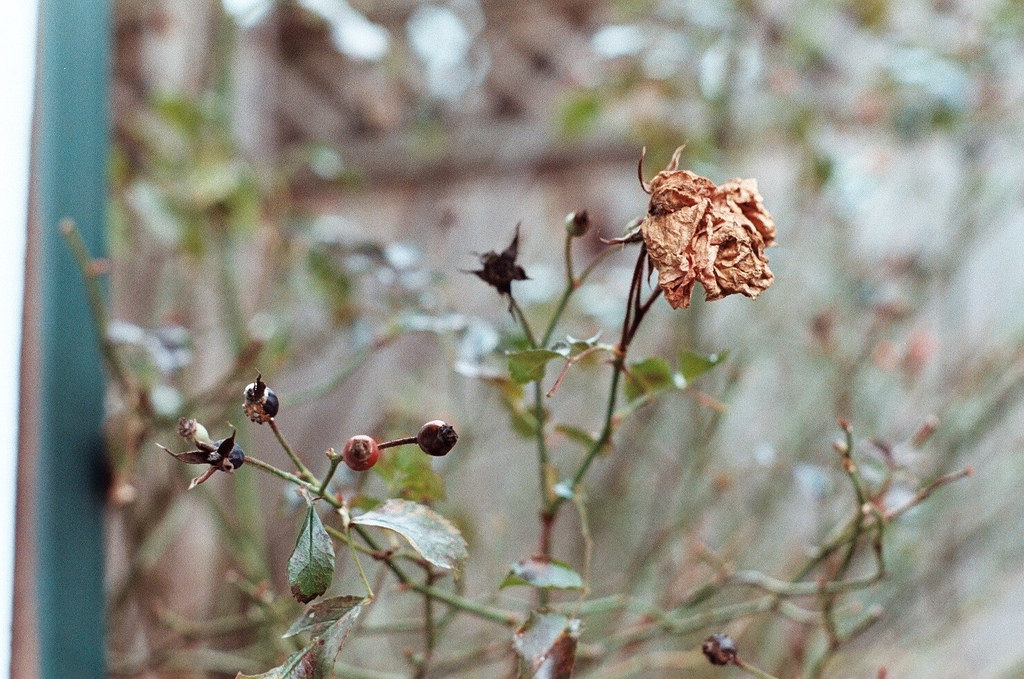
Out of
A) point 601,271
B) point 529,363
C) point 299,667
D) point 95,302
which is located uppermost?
point 601,271

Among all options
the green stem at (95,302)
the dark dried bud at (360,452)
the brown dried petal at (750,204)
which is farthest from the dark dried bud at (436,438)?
the green stem at (95,302)

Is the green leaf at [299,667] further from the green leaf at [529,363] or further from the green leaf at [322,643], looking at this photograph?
the green leaf at [529,363]

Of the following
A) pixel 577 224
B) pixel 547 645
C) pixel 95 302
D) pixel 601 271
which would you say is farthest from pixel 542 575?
pixel 601 271

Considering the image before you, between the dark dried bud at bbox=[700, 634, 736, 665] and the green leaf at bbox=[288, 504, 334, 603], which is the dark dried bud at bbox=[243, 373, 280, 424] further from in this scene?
the dark dried bud at bbox=[700, 634, 736, 665]

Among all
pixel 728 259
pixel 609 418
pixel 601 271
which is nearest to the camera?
pixel 728 259

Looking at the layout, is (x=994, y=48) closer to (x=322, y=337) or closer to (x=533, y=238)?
(x=533, y=238)

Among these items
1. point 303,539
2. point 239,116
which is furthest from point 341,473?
point 239,116

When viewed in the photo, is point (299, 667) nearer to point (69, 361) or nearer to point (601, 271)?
point (69, 361)

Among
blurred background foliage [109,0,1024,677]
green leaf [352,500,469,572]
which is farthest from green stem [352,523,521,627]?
blurred background foliage [109,0,1024,677]
